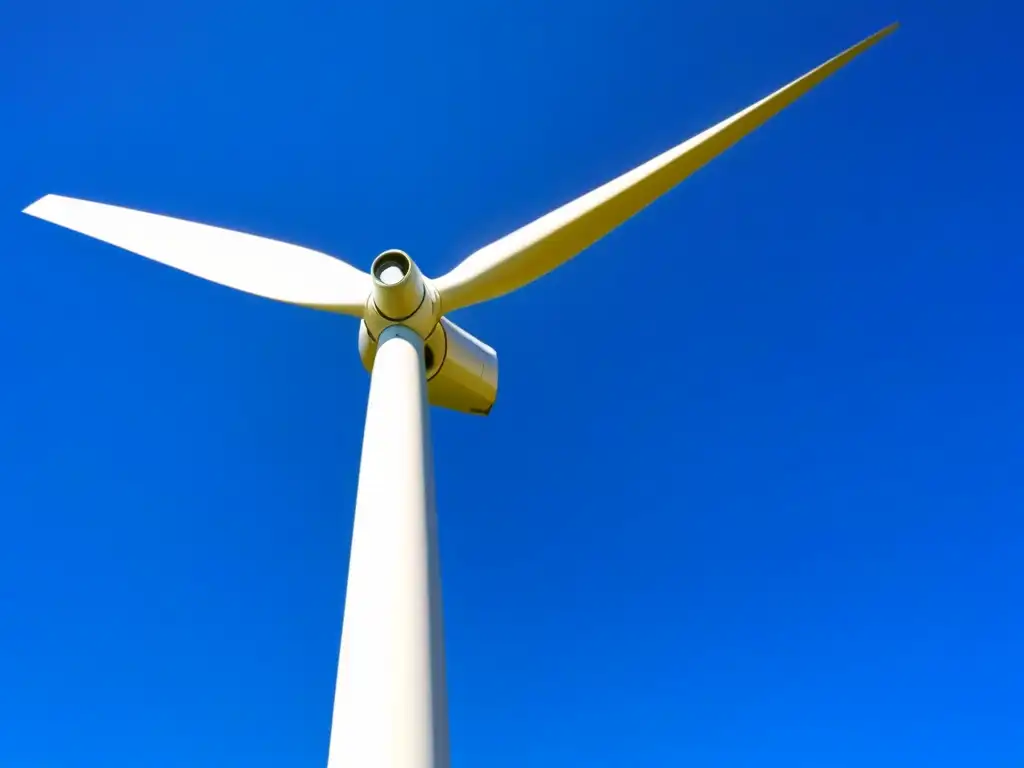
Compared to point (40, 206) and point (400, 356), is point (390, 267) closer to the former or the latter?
point (400, 356)

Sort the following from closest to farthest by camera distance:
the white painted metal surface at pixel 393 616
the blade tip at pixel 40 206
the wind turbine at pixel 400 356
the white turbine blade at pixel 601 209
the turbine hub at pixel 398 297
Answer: the white painted metal surface at pixel 393 616 < the wind turbine at pixel 400 356 < the turbine hub at pixel 398 297 < the white turbine blade at pixel 601 209 < the blade tip at pixel 40 206

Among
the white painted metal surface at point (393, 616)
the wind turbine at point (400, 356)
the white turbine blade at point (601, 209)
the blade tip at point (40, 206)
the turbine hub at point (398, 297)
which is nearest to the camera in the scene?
the white painted metal surface at point (393, 616)

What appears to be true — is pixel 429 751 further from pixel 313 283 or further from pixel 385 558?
pixel 313 283

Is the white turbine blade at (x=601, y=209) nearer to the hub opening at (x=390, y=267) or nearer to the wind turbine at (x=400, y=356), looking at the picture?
the wind turbine at (x=400, y=356)

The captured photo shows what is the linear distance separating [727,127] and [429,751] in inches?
309

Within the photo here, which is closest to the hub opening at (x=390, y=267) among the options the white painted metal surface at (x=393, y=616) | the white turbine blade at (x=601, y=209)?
the white turbine blade at (x=601, y=209)

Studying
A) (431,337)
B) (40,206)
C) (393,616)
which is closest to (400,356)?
(431,337)

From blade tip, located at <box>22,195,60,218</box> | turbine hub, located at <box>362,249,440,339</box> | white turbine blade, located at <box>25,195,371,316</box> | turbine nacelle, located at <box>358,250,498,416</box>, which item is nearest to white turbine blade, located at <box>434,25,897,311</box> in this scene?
turbine nacelle, located at <box>358,250,498,416</box>

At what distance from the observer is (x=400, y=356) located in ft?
25.4

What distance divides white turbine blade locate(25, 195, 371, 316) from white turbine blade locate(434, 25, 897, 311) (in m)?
1.44

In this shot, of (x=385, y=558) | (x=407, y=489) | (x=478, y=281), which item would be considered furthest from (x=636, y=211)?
(x=385, y=558)

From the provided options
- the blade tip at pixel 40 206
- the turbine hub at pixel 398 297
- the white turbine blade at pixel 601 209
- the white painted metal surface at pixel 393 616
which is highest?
the blade tip at pixel 40 206

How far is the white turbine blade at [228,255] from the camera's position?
929cm

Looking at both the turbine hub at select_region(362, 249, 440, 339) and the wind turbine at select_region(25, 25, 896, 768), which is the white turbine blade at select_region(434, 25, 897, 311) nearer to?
the wind turbine at select_region(25, 25, 896, 768)
